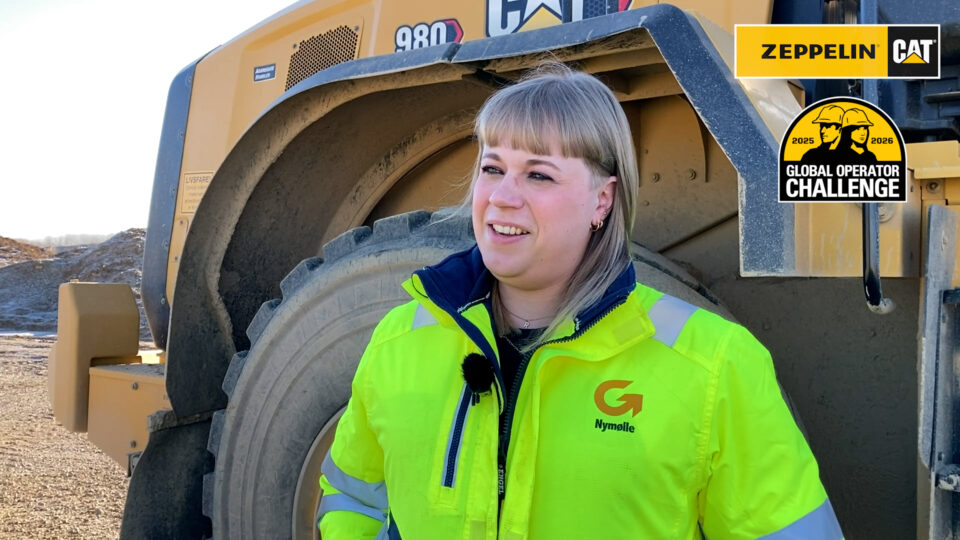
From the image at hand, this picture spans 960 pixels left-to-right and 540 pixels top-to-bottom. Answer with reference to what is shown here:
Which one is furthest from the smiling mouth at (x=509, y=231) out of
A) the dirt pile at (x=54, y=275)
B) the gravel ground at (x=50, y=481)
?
the dirt pile at (x=54, y=275)

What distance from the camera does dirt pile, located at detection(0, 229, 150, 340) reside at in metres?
19.2

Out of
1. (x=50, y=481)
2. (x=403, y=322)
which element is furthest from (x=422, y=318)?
(x=50, y=481)

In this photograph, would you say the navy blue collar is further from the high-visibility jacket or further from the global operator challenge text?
the global operator challenge text

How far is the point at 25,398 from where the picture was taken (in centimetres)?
900

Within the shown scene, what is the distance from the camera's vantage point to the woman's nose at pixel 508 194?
157cm

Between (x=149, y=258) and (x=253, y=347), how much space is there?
4.69ft

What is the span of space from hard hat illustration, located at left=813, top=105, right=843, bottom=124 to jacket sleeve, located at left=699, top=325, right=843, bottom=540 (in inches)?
19.5

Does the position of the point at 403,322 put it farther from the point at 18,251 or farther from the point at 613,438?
the point at 18,251

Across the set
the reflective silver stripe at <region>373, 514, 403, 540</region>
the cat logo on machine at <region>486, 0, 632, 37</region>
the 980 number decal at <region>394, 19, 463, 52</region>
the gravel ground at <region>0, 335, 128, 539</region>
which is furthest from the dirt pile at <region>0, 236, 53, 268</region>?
the reflective silver stripe at <region>373, 514, 403, 540</region>

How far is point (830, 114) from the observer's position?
1.62 metres

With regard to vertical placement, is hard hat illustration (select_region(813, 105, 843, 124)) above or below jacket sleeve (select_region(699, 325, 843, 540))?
above

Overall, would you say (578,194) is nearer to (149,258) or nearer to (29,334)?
(149,258)

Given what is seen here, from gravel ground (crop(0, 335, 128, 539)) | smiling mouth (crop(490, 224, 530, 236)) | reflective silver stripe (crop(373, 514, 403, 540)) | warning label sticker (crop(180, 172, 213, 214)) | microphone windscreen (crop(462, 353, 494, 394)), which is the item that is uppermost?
warning label sticker (crop(180, 172, 213, 214))

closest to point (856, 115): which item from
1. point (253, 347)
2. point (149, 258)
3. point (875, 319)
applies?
point (875, 319)
